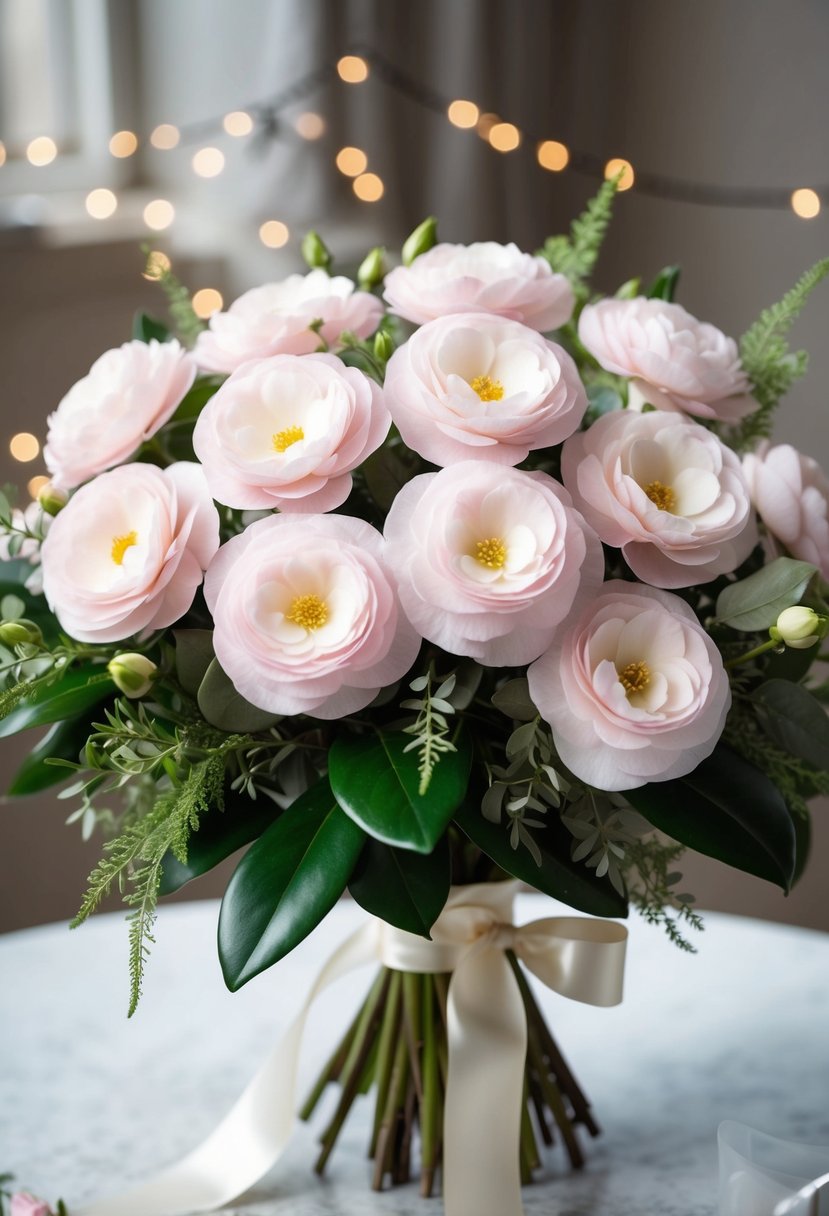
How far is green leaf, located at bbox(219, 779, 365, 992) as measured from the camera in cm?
54

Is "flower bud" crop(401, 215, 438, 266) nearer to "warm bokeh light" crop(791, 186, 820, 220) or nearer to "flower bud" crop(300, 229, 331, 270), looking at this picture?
"flower bud" crop(300, 229, 331, 270)

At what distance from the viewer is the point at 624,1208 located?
0.70m

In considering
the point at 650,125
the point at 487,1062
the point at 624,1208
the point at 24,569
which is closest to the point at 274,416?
the point at 24,569

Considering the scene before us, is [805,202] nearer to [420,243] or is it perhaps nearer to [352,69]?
[352,69]

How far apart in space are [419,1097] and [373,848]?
240 mm

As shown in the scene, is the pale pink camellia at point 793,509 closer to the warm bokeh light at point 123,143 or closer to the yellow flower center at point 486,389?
the yellow flower center at point 486,389

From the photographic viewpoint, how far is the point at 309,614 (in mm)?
540

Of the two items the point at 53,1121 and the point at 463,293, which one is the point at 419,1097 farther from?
the point at 463,293

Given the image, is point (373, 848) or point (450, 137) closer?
point (373, 848)

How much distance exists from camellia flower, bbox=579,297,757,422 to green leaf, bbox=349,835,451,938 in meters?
0.27

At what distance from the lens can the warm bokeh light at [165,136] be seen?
5.10ft

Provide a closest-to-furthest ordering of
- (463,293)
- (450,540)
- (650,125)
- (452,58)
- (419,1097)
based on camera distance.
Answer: (450,540) < (463,293) < (419,1097) < (452,58) < (650,125)

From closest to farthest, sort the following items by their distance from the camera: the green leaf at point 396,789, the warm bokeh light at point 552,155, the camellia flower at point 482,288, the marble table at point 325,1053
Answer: the green leaf at point 396,789 → the camellia flower at point 482,288 → the marble table at point 325,1053 → the warm bokeh light at point 552,155

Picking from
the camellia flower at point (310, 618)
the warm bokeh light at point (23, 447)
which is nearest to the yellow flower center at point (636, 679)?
the camellia flower at point (310, 618)
